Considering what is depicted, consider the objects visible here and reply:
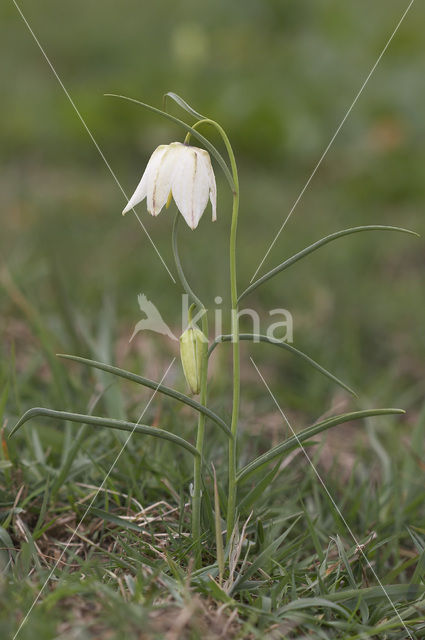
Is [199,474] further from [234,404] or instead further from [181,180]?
[181,180]

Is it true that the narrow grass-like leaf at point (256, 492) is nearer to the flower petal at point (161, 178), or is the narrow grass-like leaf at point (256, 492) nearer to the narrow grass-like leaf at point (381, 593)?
the narrow grass-like leaf at point (381, 593)

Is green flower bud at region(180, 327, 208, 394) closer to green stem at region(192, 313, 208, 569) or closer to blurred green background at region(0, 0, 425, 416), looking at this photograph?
green stem at region(192, 313, 208, 569)

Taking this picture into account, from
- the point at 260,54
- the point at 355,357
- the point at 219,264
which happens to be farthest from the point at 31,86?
the point at 355,357

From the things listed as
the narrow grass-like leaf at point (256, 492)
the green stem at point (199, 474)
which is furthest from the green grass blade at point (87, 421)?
the narrow grass-like leaf at point (256, 492)

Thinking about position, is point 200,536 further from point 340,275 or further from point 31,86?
point 31,86

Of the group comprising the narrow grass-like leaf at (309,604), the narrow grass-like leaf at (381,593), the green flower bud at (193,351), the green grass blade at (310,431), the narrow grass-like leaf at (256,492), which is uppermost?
the green flower bud at (193,351)

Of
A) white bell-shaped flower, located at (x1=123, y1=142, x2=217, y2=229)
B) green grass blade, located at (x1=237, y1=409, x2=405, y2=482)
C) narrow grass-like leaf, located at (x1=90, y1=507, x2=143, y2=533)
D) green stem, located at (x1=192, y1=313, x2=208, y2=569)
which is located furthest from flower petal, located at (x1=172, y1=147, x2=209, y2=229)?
narrow grass-like leaf, located at (x1=90, y1=507, x2=143, y2=533)

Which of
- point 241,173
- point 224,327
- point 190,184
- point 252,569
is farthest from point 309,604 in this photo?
point 241,173
